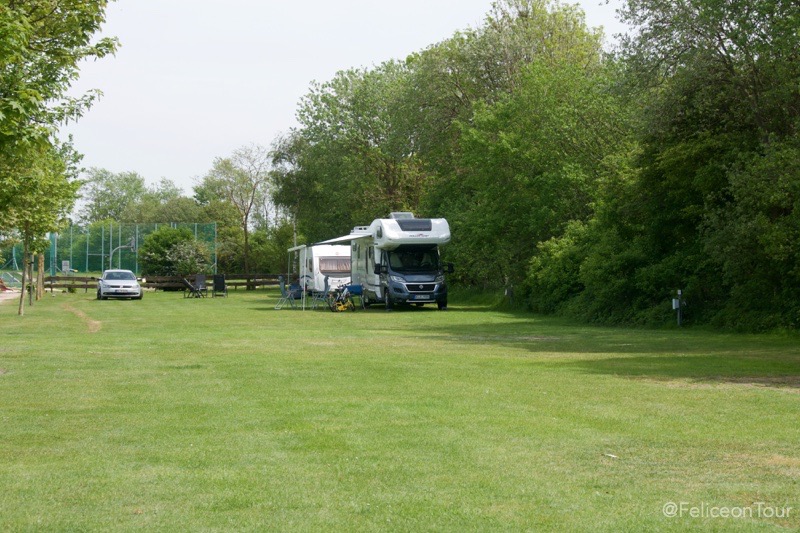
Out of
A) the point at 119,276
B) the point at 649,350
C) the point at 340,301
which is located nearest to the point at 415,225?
the point at 340,301

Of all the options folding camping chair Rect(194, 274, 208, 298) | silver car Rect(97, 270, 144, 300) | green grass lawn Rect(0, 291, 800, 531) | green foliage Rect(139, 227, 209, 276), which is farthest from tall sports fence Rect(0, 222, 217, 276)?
green grass lawn Rect(0, 291, 800, 531)

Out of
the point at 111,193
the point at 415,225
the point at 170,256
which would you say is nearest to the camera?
the point at 415,225

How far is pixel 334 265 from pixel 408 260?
10455 millimetres

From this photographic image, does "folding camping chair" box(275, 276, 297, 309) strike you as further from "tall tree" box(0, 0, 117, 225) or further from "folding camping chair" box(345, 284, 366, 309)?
"tall tree" box(0, 0, 117, 225)

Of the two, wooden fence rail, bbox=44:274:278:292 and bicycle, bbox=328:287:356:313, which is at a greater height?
wooden fence rail, bbox=44:274:278:292

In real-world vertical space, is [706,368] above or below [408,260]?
below

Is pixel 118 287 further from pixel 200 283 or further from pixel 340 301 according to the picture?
pixel 340 301

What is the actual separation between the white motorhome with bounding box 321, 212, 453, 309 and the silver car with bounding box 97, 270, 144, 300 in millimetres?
16656

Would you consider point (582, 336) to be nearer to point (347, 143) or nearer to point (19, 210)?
point (19, 210)

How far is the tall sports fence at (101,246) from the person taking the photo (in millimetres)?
73812

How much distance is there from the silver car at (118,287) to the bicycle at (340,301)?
614 inches

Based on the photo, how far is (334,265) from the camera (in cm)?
4647

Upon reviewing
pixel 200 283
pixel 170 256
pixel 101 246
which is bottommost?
pixel 200 283

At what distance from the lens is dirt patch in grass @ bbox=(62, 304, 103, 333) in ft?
85.3
